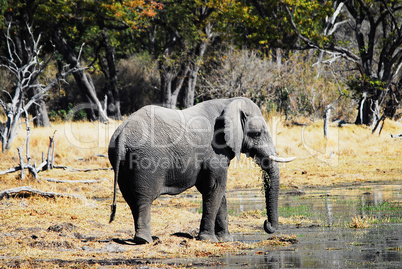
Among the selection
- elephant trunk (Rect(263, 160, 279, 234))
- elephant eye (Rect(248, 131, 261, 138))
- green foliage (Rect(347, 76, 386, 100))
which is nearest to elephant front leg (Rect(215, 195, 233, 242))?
Result: elephant trunk (Rect(263, 160, 279, 234))

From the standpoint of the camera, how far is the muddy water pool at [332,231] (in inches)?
260

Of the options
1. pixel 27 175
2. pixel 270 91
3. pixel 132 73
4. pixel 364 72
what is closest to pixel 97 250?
pixel 27 175

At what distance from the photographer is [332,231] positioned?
8719mm

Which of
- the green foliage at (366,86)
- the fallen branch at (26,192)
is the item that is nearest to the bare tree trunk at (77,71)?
the green foliage at (366,86)

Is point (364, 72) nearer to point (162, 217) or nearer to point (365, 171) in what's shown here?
point (365, 171)

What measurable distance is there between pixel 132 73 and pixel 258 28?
16.9 metres

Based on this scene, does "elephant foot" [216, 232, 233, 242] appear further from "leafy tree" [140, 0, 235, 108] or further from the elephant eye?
"leafy tree" [140, 0, 235, 108]

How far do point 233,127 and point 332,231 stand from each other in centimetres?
219

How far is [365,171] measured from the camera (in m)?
17.2

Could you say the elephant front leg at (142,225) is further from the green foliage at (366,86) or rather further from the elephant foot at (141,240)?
the green foliage at (366,86)

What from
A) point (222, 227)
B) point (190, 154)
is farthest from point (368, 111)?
point (190, 154)

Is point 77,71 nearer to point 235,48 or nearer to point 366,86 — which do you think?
point 235,48

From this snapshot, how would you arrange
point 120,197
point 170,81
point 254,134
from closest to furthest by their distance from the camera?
point 254,134
point 120,197
point 170,81

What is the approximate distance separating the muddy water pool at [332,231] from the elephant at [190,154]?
74 centimetres
